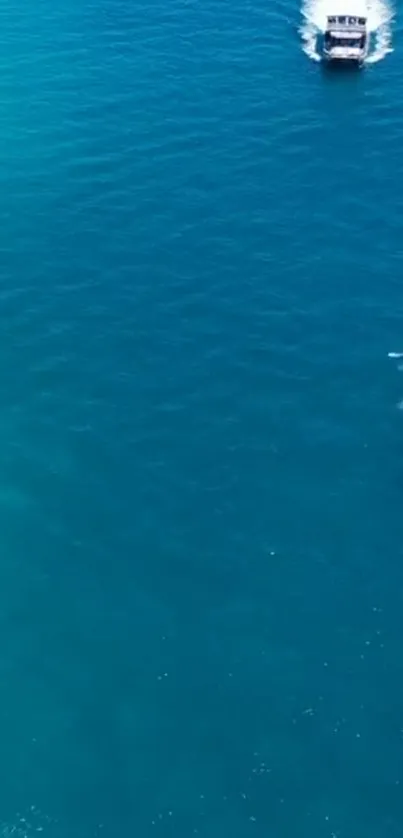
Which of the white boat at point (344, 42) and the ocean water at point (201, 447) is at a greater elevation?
the white boat at point (344, 42)

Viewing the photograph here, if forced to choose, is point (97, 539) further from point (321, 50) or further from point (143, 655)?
point (321, 50)

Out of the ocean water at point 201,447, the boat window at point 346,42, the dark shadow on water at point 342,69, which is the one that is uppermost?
the boat window at point 346,42

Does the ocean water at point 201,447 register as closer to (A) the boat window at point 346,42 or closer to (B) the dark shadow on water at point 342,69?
(B) the dark shadow on water at point 342,69

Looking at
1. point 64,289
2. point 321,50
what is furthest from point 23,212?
point 321,50

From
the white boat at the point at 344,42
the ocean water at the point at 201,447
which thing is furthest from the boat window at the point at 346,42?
the ocean water at the point at 201,447

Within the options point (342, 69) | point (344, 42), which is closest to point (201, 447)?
point (342, 69)

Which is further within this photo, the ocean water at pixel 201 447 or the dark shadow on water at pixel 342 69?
the dark shadow on water at pixel 342 69

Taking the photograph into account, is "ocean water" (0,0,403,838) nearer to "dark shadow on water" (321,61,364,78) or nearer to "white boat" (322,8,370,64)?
"dark shadow on water" (321,61,364,78)
